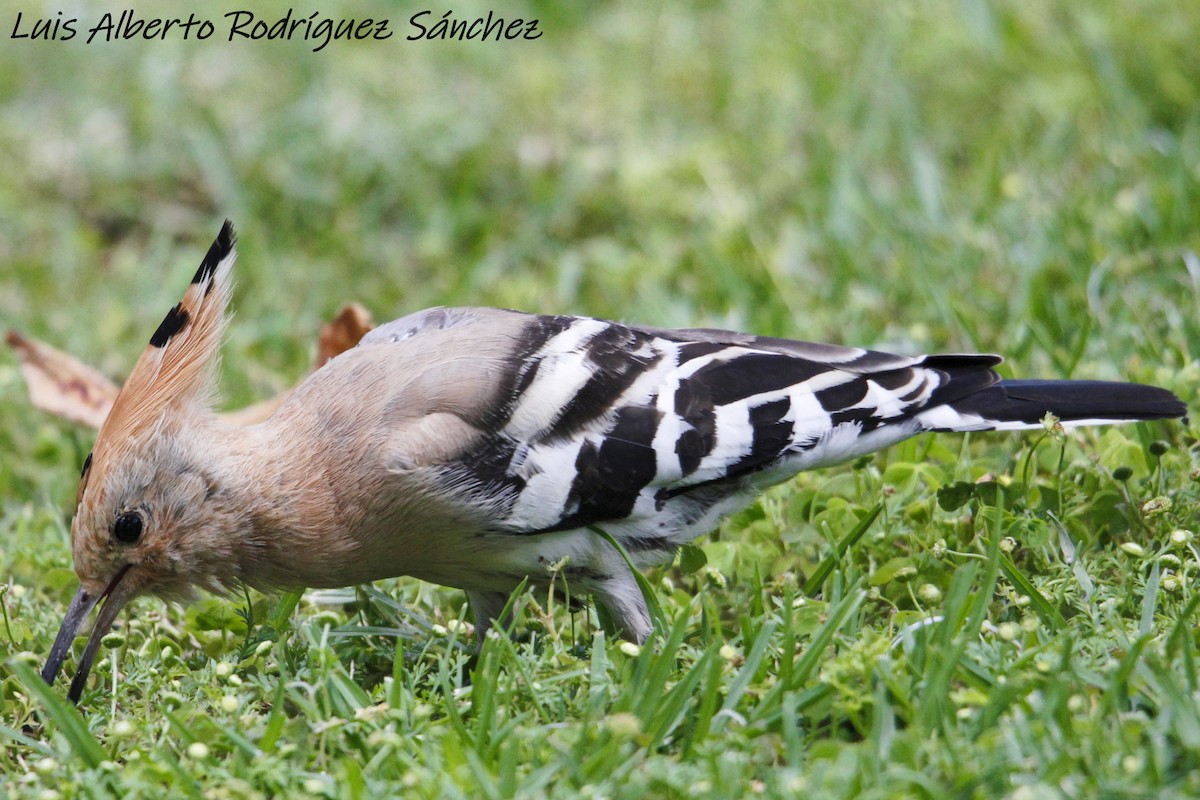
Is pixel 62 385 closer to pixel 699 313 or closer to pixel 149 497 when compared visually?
pixel 149 497

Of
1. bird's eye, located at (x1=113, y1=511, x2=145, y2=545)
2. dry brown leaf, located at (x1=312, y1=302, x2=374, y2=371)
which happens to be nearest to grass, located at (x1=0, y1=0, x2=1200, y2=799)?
bird's eye, located at (x1=113, y1=511, x2=145, y2=545)

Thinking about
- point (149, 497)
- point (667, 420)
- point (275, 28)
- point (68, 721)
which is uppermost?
point (275, 28)

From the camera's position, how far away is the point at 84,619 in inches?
117

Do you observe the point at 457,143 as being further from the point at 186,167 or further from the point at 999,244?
the point at 999,244

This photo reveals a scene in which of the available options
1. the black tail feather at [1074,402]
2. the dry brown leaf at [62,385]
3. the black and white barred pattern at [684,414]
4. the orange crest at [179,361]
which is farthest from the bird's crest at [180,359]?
the black tail feather at [1074,402]

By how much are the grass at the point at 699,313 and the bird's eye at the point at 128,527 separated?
0.26 meters

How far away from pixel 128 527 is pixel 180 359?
0.40 metres

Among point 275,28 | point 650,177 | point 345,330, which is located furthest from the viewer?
A: point 275,28

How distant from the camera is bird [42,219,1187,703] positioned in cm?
294

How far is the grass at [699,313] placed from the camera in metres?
2.40

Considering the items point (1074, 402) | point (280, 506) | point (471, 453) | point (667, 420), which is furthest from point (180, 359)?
point (1074, 402)

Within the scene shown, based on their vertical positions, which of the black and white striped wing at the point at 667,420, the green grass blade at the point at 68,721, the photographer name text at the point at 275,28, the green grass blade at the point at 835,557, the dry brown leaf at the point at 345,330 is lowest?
the green grass blade at the point at 835,557

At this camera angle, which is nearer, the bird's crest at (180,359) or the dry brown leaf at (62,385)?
the bird's crest at (180,359)

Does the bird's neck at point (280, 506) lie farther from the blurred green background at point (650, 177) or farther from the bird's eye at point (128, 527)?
the blurred green background at point (650, 177)
